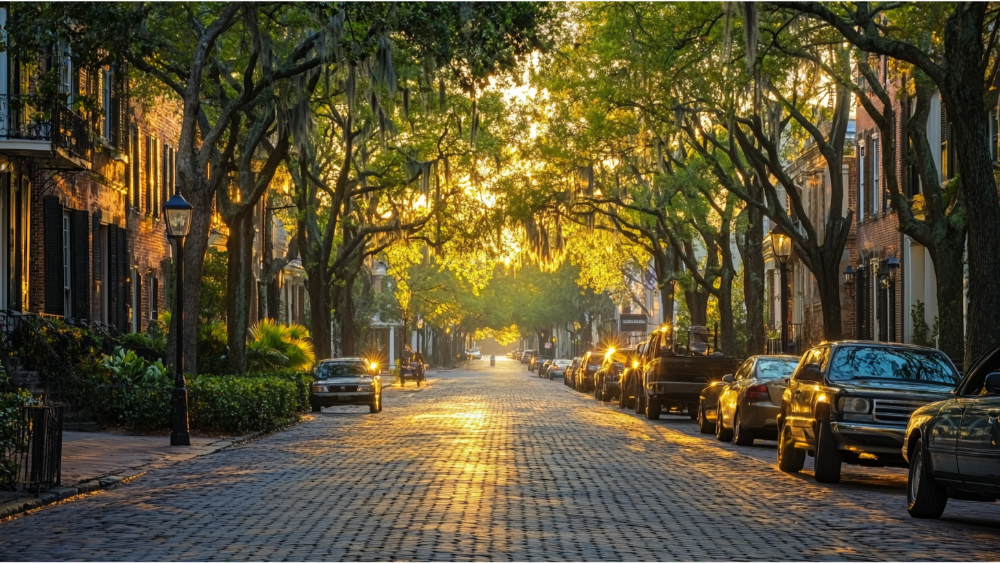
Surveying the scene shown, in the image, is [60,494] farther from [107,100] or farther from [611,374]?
[611,374]

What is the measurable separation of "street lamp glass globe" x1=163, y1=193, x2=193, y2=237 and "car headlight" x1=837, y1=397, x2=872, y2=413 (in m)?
12.1

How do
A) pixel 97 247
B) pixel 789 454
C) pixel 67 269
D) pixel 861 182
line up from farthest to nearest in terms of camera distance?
pixel 861 182 → pixel 97 247 → pixel 67 269 → pixel 789 454

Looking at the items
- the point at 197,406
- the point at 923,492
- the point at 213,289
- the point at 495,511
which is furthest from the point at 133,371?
the point at 923,492

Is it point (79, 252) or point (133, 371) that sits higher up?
point (79, 252)

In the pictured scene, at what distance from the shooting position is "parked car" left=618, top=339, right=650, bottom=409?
39.8 m

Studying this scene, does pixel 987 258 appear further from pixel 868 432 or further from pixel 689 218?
pixel 689 218

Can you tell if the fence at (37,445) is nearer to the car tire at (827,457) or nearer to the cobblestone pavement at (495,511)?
the cobblestone pavement at (495,511)

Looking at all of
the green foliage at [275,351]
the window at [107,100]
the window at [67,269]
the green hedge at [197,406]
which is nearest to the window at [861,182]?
the green foliage at [275,351]

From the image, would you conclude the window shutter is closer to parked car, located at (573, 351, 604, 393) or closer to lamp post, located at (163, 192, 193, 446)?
lamp post, located at (163, 192, 193, 446)

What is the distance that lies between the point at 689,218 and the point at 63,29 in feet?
92.7

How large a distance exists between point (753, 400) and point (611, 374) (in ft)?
75.9

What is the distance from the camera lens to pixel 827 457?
1744cm

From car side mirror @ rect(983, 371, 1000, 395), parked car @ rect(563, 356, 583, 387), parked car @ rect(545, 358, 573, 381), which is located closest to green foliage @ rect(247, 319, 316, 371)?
parked car @ rect(563, 356, 583, 387)

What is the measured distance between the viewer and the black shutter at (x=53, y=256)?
31.7m
